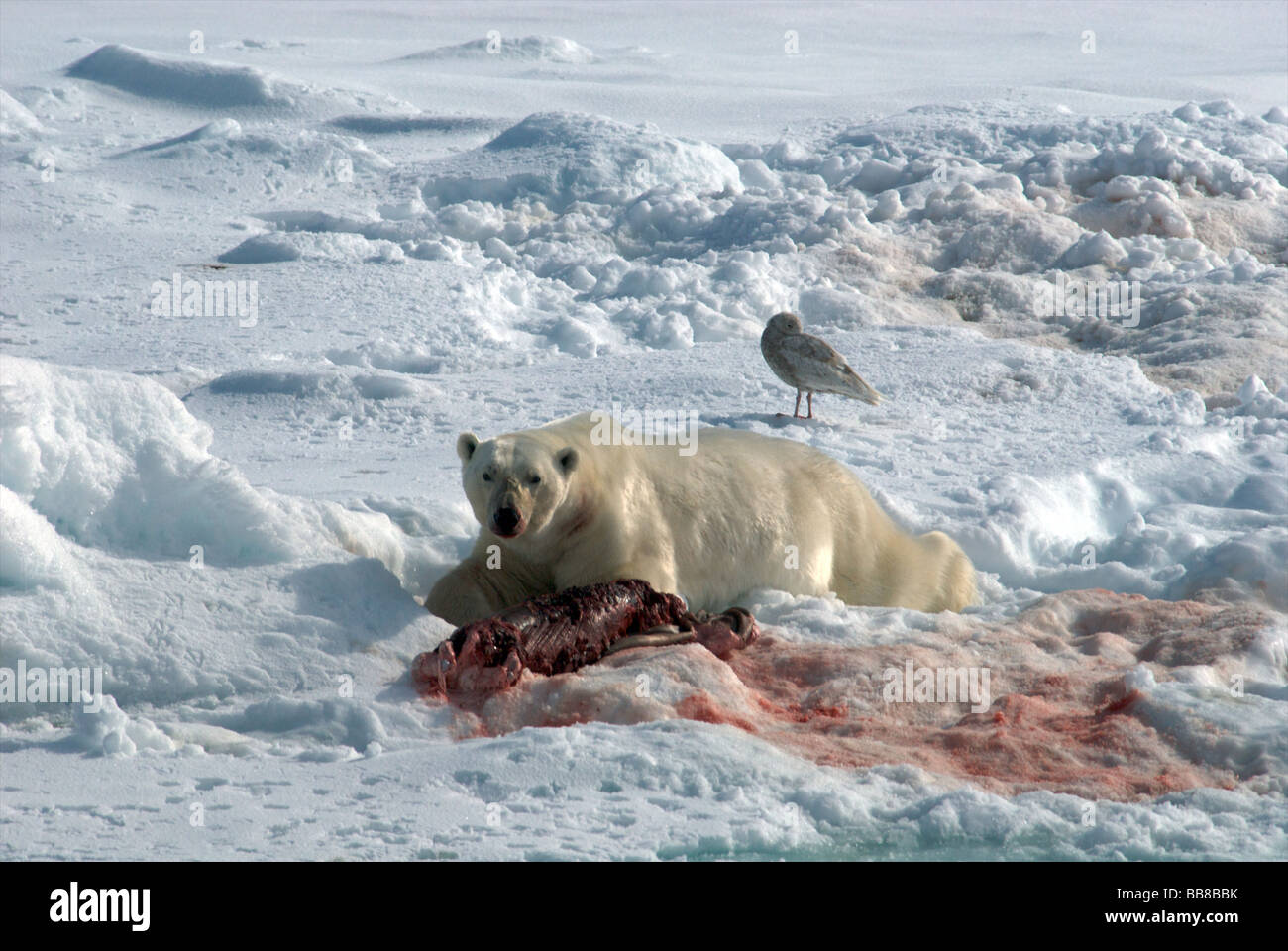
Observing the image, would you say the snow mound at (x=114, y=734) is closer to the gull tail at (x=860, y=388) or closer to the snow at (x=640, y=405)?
the snow at (x=640, y=405)

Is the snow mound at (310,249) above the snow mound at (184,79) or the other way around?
the other way around

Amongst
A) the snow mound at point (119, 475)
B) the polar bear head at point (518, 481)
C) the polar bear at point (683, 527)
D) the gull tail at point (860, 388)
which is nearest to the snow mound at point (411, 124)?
the gull tail at point (860, 388)

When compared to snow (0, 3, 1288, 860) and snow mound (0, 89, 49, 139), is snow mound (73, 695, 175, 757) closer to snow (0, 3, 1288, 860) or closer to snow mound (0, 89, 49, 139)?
snow (0, 3, 1288, 860)

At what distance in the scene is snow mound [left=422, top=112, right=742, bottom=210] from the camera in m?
13.0

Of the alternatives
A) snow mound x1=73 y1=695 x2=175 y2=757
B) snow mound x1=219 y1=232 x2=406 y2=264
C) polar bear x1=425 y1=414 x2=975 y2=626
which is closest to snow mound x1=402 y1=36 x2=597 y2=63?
snow mound x1=219 y1=232 x2=406 y2=264

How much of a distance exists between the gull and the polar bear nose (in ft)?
9.85

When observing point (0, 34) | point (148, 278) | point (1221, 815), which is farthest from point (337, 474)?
point (0, 34)

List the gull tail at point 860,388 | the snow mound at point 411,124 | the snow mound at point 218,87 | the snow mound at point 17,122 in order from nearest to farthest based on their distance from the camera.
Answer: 1. the gull tail at point 860,388
2. the snow mound at point 17,122
3. the snow mound at point 411,124
4. the snow mound at point 218,87

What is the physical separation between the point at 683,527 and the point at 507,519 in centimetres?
85

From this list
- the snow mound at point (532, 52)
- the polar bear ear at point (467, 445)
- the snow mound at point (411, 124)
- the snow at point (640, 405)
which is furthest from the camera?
the snow mound at point (532, 52)

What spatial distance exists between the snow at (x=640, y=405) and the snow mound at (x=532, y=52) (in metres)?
10.8

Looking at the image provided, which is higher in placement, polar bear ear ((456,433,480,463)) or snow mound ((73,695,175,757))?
polar bear ear ((456,433,480,463))

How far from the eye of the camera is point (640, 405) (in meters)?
7.79

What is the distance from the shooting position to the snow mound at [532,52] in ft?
92.2
